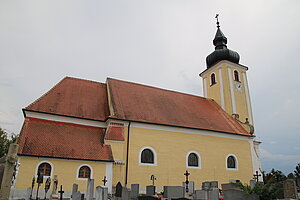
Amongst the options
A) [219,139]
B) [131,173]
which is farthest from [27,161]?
[219,139]

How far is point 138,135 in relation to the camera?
50.2 ft

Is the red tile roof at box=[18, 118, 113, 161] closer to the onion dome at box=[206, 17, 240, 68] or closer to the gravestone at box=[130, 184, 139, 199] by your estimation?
the gravestone at box=[130, 184, 139, 199]

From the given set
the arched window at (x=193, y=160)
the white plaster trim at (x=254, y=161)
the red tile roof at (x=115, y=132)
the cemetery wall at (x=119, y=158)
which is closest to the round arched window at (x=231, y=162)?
the white plaster trim at (x=254, y=161)

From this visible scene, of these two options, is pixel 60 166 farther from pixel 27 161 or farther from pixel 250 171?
pixel 250 171

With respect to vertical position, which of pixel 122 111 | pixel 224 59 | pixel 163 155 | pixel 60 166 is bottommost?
pixel 60 166

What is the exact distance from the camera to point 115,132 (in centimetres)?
1445

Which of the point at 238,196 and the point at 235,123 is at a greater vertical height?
the point at 235,123

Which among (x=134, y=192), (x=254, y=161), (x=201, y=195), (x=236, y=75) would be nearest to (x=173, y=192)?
(x=201, y=195)

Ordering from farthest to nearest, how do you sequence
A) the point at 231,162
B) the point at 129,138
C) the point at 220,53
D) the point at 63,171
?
the point at 220,53 → the point at 231,162 → the point at 129,138 → the point at 63,171

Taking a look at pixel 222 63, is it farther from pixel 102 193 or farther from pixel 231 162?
pixel 102 193

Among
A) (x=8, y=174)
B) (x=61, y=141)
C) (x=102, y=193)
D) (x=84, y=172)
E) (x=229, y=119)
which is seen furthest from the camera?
(x=229, y=119)

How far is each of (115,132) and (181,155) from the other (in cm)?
478

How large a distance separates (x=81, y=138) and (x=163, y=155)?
17.1ft

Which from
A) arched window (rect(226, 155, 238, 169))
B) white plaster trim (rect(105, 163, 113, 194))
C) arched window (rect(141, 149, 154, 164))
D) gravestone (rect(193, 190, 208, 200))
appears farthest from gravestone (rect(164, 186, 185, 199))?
arched window (rect(226, 155, 238, 169))
